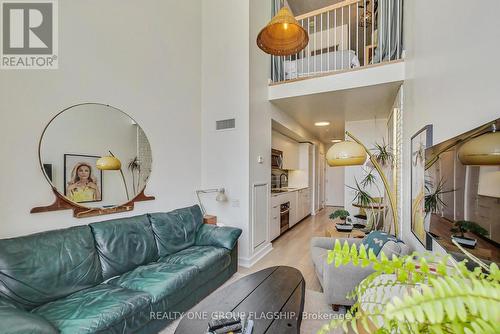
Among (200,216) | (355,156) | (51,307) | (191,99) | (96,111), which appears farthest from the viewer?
(191,99)

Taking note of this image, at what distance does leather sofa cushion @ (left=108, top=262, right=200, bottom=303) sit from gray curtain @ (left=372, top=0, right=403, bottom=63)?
12.2ft

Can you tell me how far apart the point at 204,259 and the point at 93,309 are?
1034 mm

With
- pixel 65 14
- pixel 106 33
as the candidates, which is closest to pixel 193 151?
pixel 106 33

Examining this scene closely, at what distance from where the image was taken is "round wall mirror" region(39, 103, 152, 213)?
2076 mm

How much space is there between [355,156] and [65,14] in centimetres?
294

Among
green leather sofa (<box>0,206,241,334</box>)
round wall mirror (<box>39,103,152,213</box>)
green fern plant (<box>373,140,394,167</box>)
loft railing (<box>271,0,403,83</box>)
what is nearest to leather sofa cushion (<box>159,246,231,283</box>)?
green leather sofa (<box>0,206,241,334</box>)

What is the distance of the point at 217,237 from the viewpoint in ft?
9.48

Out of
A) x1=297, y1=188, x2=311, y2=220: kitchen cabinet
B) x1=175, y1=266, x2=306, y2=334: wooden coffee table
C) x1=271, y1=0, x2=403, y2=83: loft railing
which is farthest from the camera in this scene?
x1=297, y1=188, x2=311, y2=220: kitchen cabinet

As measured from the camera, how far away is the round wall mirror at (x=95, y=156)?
2.08 meters

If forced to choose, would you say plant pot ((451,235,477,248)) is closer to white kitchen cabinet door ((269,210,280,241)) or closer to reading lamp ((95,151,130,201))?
reading lamp ((95,151,130,201))

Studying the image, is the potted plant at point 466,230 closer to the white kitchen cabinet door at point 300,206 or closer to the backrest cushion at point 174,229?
the backrest cushion at point 174,229

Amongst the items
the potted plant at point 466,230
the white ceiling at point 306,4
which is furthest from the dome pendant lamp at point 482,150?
the white ceiling at point 306,4

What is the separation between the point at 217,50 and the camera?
3707 millimetres

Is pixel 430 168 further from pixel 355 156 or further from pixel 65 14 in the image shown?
pixel 65 14
